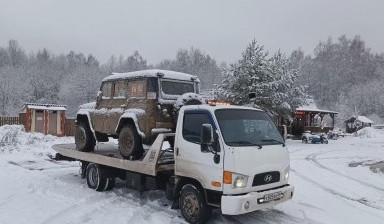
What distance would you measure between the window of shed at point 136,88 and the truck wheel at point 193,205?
2826 millimetres

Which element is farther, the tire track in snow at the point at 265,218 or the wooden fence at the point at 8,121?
the wooden fence at the point at 8,121

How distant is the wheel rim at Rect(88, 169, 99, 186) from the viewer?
1078 cm

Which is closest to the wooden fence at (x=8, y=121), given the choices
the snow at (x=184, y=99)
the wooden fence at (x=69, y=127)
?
the wooden fence at (x=69, y=127)

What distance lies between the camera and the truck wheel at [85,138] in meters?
11.6

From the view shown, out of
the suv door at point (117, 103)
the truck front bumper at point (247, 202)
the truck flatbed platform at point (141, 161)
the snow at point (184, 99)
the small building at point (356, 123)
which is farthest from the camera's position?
the small building at point (356, 123)

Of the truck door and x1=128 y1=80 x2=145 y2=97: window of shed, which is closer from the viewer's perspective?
the truck door

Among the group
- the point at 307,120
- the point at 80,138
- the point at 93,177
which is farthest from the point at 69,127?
the point at 307,120

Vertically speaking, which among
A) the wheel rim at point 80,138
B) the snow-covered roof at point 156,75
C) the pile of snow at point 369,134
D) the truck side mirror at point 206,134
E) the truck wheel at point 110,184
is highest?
the snow-covered roof at point 156,75

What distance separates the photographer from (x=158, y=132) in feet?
29.7

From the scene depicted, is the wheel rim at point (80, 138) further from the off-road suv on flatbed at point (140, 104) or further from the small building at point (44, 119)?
the small building at point (44, 119)

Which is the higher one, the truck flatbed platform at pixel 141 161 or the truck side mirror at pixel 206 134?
the truck side mirror at pixel 206 134

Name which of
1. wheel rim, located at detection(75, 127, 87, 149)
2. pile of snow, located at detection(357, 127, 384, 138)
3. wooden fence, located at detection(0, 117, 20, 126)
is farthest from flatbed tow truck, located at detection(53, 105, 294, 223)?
pile of snow, located at detection(357, 127, 384, 138)

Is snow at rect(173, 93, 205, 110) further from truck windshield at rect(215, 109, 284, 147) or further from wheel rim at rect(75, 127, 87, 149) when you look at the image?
wheel rim at rect(75, 127, 87, 149)

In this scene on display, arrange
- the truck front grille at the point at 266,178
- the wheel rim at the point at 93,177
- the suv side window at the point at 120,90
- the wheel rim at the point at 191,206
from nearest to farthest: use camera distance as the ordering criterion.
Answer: the truck front grille at the point at 266,178
the wheel rim at the point at 191,206
the suv side window at the point at 120,90
the wheel rim at the point at 93,177
